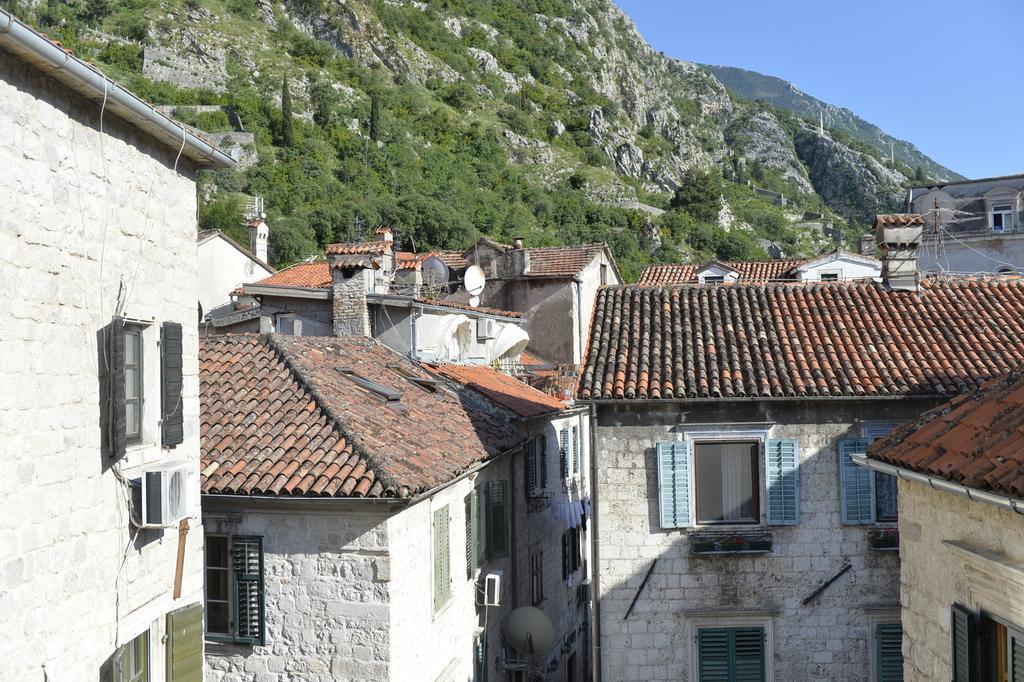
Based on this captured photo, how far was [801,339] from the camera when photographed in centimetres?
1455

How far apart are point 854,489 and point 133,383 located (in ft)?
32.9

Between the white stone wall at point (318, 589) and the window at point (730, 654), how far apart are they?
16.4 ft

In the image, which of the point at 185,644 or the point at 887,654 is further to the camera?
the point at 887,654

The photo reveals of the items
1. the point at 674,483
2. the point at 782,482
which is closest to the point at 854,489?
the point at 782,482

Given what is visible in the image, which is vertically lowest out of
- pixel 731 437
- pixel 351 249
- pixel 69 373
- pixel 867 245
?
pixel 731 437

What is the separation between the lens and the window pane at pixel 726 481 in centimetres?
1357

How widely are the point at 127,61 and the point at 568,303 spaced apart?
80.6m

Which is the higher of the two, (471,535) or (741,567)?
(471,535)

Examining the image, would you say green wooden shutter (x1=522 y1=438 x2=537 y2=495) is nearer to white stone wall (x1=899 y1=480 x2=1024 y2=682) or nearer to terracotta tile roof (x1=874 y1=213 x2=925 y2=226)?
terracotta tile roof (x1=874 y1=213 x2=925 y2=226)

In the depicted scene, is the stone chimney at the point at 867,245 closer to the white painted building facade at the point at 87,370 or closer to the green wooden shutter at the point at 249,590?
the green wooden shutter at the point at 249,590

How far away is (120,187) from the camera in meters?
7.53

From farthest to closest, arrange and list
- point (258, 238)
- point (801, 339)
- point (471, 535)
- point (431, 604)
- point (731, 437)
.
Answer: point (258, 238) < point (471, 535) < point (801, 339) < point (731, 437) < point (431, 604)

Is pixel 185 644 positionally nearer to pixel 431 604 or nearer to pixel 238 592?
pixel 238 592

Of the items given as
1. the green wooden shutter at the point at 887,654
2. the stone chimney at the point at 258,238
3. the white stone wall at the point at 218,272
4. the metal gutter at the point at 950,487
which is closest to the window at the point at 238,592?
the metal gutter at the point at 950,487
